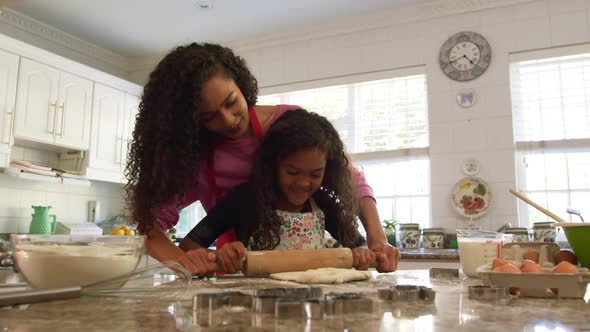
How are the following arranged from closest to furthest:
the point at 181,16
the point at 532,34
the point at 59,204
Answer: the point at 532,34, the point at 181,16, the point at 59,204

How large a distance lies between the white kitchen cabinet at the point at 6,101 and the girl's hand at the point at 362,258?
281 centimetres

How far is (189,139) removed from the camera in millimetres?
1231

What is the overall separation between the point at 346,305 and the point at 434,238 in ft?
9.44

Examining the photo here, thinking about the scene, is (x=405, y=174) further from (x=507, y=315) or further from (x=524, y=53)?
(x=507, y=315)

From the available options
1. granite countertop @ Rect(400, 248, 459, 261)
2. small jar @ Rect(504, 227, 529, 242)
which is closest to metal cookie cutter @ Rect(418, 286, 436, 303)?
granite countertop @ Rect(400, 248, 459, 261)

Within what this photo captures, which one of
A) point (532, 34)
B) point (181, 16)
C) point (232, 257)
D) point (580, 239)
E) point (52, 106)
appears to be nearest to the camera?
point (580, 239)

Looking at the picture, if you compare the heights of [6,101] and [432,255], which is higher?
[6,101]

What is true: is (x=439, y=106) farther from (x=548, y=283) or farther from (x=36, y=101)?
(x=548, y=283)

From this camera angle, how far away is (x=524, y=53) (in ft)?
10.5

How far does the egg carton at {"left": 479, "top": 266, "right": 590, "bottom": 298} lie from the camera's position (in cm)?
64

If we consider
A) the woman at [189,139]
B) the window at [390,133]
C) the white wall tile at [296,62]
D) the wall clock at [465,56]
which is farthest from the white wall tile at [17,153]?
the wall clock at [465,56]

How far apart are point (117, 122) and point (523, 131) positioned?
299 centimetres

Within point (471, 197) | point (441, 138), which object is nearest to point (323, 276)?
point (471, 197)

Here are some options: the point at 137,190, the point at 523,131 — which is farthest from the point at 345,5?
the point at 137,190
